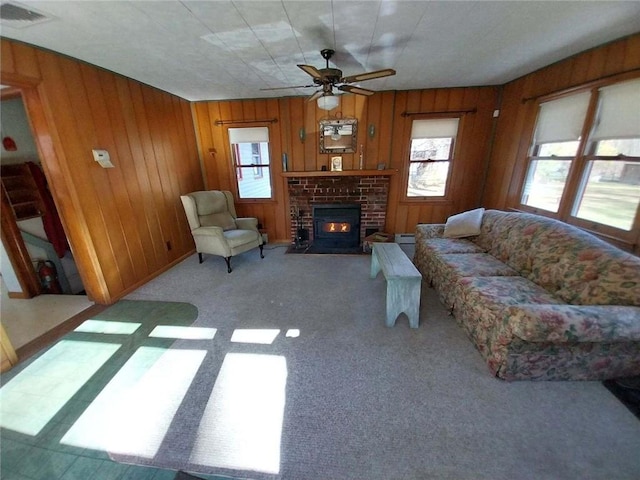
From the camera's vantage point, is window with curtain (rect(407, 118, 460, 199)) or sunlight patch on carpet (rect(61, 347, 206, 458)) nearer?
sunlight patch on carpet (rect(61, 347, 206, 458))

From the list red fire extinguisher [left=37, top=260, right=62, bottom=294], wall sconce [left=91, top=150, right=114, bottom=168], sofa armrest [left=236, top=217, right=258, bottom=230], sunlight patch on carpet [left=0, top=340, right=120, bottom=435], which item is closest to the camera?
sunlight patch on carpet [left=0, top=340, right=120, bottom=435]

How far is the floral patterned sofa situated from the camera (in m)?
1.37

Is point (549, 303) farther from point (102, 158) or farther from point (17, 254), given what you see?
point (17, 254)

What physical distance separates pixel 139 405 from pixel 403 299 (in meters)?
2.04

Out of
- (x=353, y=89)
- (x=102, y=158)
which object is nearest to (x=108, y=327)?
(x=102, y=158)

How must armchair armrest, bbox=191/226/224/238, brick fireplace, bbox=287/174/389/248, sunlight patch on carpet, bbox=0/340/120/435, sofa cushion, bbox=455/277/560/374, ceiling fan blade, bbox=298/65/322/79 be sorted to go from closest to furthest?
sunlight patch on carpet, bbox=0/340/120/435
sofa cushion, bbox=455/277/560/374
ceiling fan blade, bbox=298/65/322/79
armchair armrest, bbox=191/226/224/238
brick fireplace, bbox=287/174/389/248

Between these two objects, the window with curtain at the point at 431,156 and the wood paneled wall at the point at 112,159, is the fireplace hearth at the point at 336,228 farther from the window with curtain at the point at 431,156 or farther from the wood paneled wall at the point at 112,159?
the wood paneled wall at the point at 112,159

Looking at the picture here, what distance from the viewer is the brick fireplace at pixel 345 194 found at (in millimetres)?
4055

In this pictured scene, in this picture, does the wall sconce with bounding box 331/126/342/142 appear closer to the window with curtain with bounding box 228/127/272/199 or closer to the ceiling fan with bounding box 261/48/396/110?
the window with curtain with bounding box 228/127/272/199

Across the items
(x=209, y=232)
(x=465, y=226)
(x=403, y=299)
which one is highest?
(x=465, y=226)

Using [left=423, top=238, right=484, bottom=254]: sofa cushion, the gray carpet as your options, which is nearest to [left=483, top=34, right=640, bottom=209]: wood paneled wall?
[left=423, top=238, right=484, bottom=254]: sofa cushion

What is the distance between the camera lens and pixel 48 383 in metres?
1.69

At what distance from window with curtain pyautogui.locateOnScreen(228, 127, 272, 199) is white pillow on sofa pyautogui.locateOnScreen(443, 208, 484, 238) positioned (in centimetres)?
298

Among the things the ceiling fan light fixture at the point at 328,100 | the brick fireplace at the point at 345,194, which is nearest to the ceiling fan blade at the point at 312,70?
the ceiling fan light fixture at the point at 328,100
